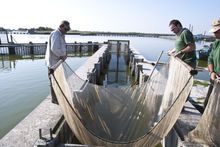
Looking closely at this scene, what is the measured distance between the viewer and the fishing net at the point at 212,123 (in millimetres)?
2762

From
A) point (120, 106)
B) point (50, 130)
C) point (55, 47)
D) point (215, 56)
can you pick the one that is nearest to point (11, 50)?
point (55, 47)

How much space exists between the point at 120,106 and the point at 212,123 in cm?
234

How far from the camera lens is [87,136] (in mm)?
3320

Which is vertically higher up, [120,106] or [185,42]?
[185,42]

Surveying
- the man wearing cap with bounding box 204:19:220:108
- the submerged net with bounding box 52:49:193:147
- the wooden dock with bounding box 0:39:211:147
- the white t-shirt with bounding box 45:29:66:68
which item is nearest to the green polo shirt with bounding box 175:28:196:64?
the submerged net with bounding box 52:49:193:147

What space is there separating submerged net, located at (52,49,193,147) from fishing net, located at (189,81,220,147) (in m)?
0.43

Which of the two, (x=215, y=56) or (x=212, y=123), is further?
(x=215, y=56)

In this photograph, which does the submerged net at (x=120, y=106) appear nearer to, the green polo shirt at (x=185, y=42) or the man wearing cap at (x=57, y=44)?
the green polo shirt at (x=185, y=42)

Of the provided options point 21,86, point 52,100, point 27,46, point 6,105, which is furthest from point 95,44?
point 52,100

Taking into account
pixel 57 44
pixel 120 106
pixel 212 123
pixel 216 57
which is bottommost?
pixel 120 106

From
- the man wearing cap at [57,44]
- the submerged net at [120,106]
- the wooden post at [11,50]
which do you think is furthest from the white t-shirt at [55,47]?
the wooden post at [11,50]

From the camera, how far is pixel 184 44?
4336 mm

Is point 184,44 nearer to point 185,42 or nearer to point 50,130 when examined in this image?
point 185,42

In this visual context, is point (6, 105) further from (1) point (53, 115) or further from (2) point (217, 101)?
(2) point (217, 101)
